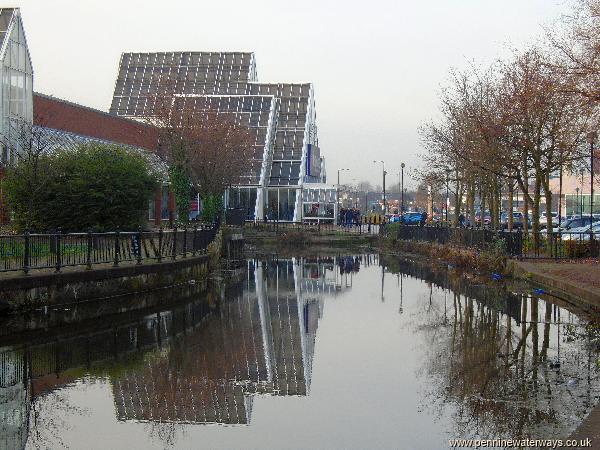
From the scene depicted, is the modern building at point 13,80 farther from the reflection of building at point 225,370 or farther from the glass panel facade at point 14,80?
the reflection of building at point 225,370

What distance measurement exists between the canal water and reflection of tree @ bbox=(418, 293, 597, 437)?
0.03 meters

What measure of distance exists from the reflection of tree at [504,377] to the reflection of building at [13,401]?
15.9ft

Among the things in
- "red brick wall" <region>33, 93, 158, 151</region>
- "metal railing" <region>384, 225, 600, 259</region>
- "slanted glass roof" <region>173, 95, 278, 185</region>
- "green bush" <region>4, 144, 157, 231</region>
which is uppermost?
"slanted glass roof" <region>173, 95, 278, 185</region>

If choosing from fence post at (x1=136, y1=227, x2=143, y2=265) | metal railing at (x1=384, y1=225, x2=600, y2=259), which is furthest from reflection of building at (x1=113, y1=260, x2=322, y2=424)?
metal railing at (x1=384, y1=225, x2=600, y2=259)

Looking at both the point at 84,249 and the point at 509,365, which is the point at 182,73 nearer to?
the point at 84,249

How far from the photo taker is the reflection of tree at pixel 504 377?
32.6 feet

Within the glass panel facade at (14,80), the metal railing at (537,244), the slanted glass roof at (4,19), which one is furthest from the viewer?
the slanted glass roof at (4,19)

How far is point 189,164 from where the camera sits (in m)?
49.3

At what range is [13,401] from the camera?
11.3 metres

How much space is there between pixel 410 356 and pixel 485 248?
73.6 feet

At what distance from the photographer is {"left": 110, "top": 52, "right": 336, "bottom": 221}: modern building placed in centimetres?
8462

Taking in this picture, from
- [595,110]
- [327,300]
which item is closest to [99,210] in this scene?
[327,300]

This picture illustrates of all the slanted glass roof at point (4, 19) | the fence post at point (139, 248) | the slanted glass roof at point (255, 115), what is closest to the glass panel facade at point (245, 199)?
the slanted glass roof at point (255, 115)

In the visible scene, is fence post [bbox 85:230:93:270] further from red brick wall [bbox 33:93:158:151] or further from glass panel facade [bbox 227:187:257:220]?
glass panel facade [bbox 227:187:257:220]
